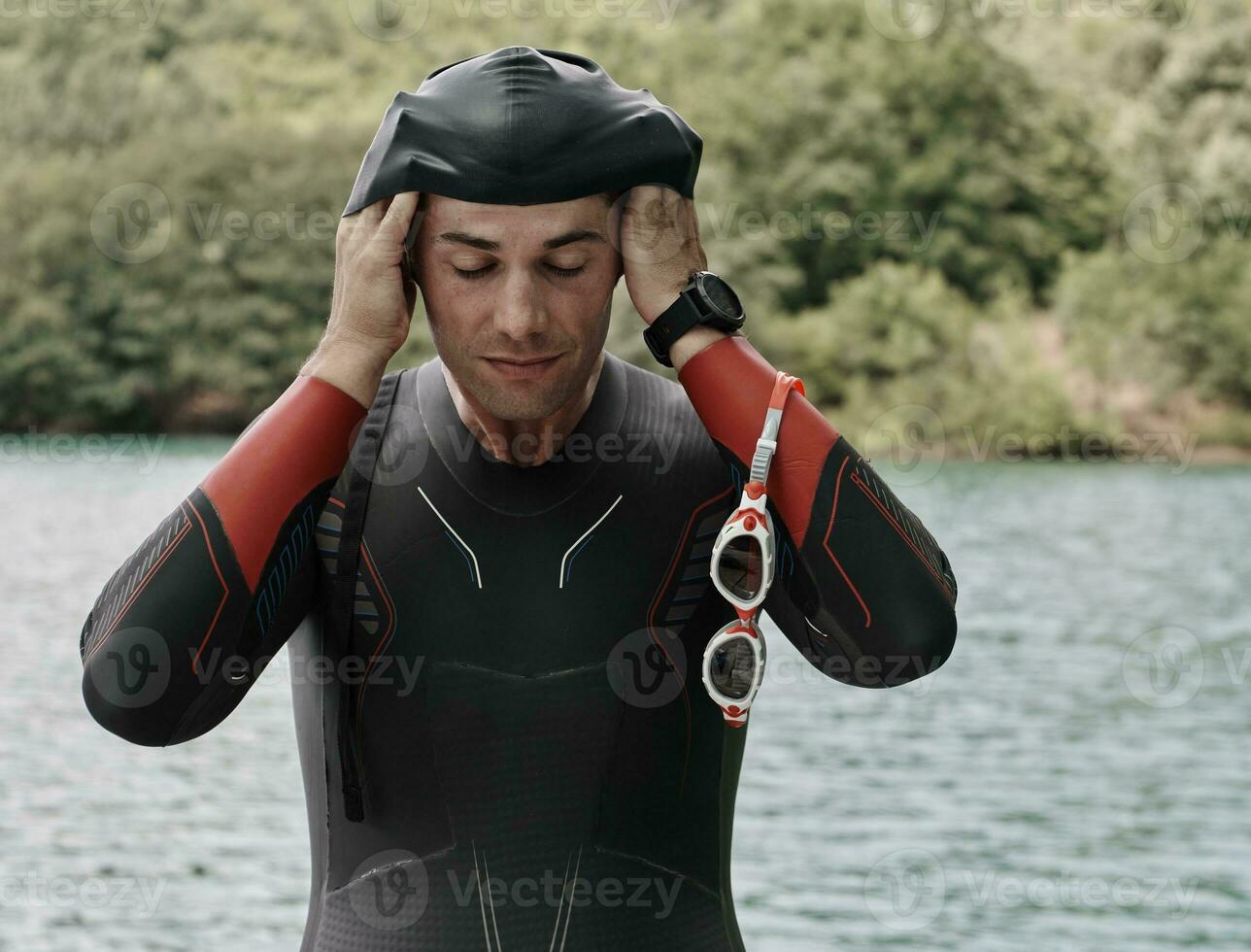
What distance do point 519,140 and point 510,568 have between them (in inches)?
24.9

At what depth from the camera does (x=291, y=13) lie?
292 feet

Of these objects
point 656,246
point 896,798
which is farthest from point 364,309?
point 896,798

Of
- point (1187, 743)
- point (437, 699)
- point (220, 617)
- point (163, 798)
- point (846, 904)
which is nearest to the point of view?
point (220, 617)

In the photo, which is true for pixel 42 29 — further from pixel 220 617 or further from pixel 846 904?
pixel 220 617

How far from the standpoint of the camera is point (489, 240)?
226 cm

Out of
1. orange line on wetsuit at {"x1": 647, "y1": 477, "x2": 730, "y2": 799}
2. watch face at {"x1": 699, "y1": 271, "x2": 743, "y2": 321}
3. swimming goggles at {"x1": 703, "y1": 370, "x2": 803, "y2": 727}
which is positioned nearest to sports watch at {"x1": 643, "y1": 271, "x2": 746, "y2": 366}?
watch face at {"x1": 699, "y1": 271, "x2": 743, "y2": 321}

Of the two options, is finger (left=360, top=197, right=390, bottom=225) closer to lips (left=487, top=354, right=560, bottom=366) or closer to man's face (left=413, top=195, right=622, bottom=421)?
man's face (left=413, top=195, right=622, bottom=421)

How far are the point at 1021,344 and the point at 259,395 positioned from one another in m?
27.2

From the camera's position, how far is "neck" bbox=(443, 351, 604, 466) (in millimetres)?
2500

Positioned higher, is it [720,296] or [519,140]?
[519,140]

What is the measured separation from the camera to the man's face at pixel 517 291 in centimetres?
226

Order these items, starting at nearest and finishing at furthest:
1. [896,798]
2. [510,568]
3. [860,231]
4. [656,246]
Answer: [656,246], [510,568], [896,798], [860,231]

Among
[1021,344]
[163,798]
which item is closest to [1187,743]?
[163,798]

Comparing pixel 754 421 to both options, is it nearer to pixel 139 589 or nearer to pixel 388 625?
pixel 388 625
